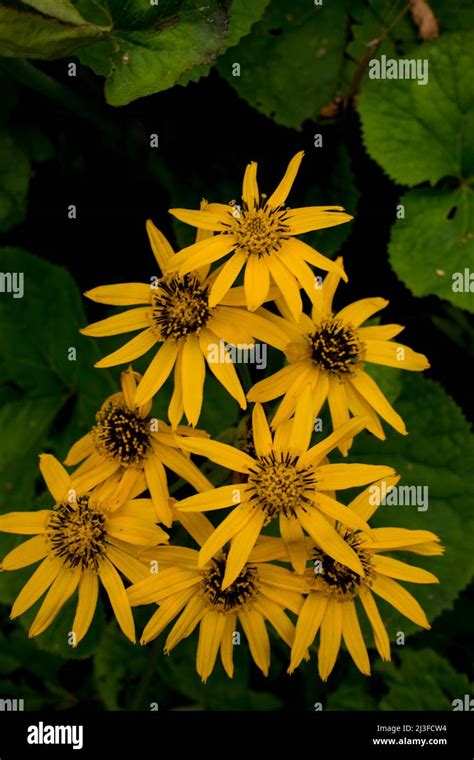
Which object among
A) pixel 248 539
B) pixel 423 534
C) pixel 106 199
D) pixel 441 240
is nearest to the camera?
pixel 248 539

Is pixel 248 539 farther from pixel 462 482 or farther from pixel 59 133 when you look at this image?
pixel 59 133

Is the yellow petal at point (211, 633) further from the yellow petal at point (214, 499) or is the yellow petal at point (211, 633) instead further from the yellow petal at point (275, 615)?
the yellow petal at point (214, 499)

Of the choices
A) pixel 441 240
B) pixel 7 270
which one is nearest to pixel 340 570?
pixel 441 240

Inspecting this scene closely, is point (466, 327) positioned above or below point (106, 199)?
below

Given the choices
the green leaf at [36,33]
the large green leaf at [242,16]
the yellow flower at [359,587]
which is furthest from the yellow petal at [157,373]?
the large green leaf at [242,16]

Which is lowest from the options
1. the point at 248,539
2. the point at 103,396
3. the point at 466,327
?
the point at 248,539

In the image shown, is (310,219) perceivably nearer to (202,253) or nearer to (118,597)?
Result: (202,253)
